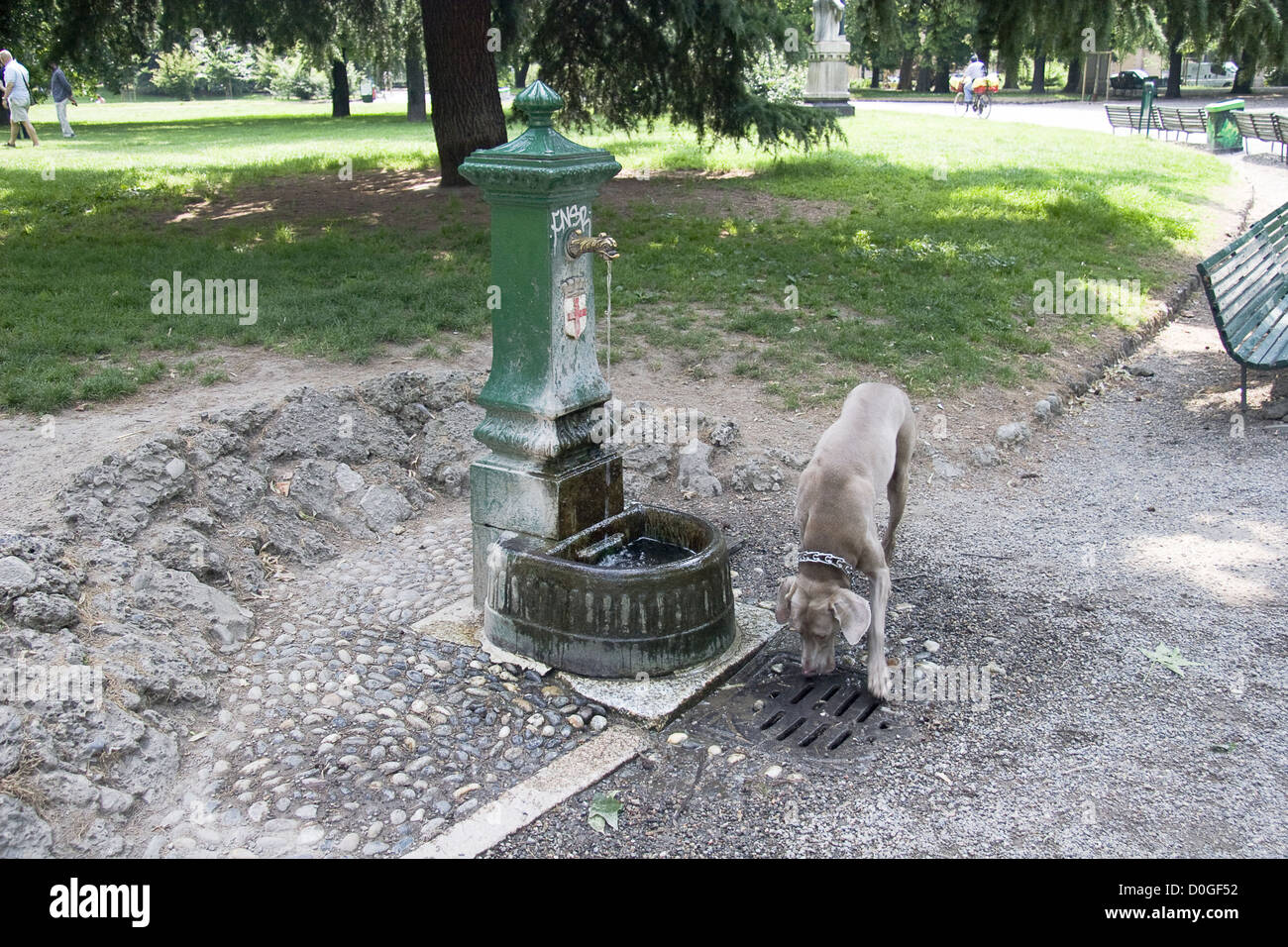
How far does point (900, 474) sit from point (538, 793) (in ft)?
8.13

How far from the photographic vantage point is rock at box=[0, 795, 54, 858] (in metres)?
3.41

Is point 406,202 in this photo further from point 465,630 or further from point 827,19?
point 827,19

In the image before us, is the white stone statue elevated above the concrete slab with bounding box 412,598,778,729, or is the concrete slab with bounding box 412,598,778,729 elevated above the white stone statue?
the white stone statue

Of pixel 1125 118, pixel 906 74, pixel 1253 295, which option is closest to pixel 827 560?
pixel 1253 295

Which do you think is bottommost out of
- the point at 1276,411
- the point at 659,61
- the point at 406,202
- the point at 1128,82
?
the point at 1276,411

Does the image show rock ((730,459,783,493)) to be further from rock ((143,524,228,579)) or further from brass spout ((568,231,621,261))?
rock ((143,524,228,579))

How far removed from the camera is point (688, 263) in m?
10.6

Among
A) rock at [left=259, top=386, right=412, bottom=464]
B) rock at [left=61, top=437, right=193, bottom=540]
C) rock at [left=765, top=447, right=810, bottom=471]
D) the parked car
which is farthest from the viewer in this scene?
the parked car

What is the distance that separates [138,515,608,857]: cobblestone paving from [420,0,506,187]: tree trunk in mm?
8099

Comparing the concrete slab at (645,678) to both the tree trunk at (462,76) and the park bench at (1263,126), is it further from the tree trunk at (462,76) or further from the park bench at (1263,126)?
the park bench at (1263,126)

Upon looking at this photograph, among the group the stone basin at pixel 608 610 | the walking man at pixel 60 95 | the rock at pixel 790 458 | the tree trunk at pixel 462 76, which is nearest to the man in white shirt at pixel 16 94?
the walking man at pixel 60 95

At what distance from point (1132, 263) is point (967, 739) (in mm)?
8778

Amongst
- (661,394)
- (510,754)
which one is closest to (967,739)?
(510,754)

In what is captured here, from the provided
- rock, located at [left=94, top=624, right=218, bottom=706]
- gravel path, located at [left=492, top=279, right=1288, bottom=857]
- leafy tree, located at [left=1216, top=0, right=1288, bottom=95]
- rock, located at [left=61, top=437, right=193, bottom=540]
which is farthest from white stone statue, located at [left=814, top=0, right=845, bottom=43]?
rock, located at [left=94, top=624, right=218, bottom=706]
